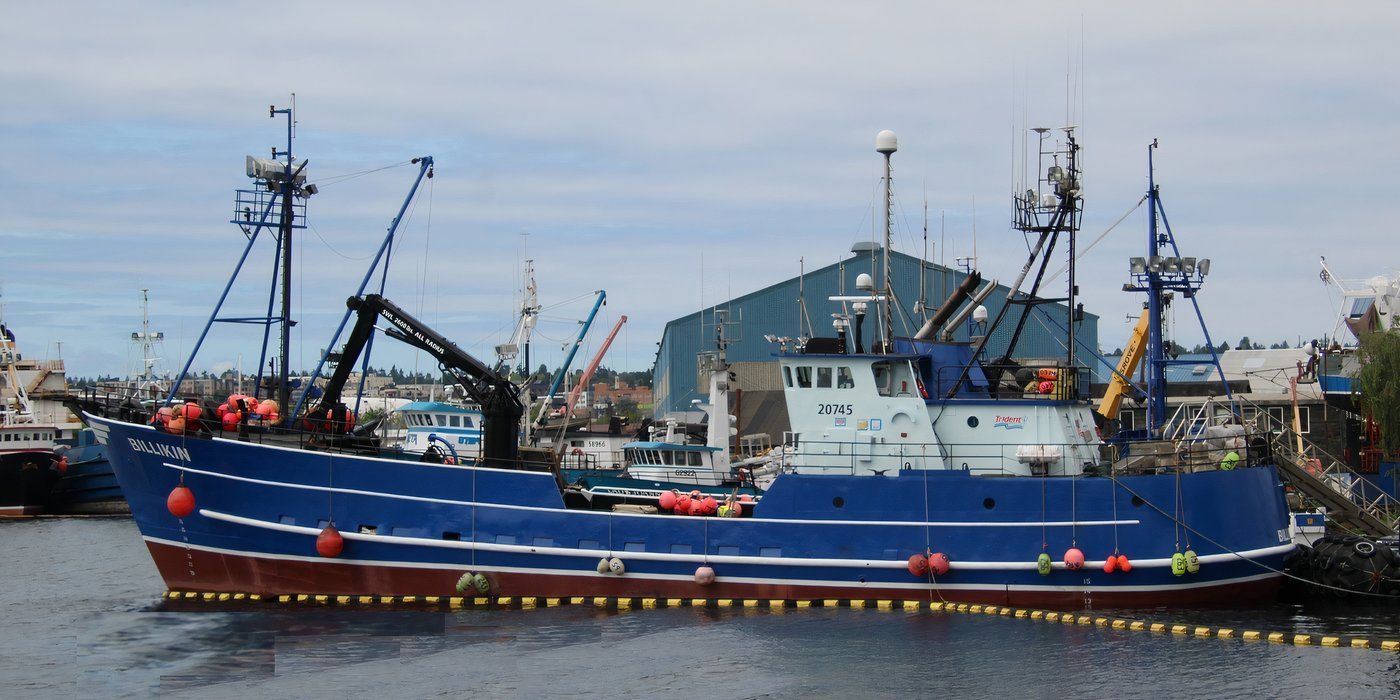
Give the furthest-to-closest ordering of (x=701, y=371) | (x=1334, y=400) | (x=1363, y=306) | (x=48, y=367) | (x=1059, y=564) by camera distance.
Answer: (x=48, y=367) < (x=1363, y=306) < (x=1334, y=400) < (x=701, y=371) < (x=1059, y=564)

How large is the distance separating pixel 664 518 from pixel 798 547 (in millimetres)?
2224

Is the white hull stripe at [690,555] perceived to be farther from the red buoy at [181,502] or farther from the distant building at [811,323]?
the distant building at [811,323]

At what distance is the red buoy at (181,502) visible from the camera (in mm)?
21203

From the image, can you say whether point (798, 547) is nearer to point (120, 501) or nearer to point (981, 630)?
point (981, 630)

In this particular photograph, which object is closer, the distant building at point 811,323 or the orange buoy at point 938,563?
the orange buoy at point 938,563

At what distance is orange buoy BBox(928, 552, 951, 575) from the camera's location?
2045cm

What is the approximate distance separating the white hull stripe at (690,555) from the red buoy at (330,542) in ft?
0.75

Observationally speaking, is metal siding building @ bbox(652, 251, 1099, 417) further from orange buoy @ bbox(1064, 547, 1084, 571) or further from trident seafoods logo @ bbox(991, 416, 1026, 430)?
orange buoy @ bbox(1064, 547, 1084, 571)

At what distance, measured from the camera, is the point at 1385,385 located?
1307 inches

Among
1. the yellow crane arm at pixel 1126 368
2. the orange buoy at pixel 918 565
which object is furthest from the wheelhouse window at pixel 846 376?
the yellow crane arm at pixel 1126 368

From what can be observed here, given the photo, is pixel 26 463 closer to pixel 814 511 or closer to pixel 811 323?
pixel 811 323

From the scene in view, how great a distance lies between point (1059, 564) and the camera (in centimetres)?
2036

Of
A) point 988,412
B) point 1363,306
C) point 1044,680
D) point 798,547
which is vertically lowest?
point 1044,680

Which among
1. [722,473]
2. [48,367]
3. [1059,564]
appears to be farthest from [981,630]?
[48,367]
